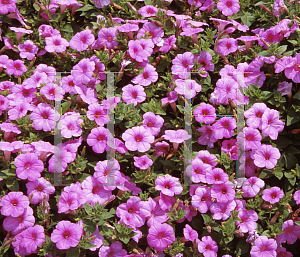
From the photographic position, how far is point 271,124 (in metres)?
2.87

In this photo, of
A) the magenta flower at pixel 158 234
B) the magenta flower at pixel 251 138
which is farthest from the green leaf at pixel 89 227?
the magenta flower at pixel 251 138

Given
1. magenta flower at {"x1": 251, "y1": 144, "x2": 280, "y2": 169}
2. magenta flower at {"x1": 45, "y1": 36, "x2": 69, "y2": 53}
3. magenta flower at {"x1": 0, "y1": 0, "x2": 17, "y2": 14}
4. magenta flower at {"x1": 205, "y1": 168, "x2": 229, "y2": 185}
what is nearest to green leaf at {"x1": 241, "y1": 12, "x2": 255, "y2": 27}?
magenta flower at {"x1": 251, "y1": 144, "x2": 280, "y2": 169}

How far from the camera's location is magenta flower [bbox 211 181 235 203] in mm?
2710

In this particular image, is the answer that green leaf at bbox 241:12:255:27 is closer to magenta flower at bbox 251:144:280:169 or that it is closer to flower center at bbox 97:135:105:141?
magenta flower at bbox 251:144:280:169

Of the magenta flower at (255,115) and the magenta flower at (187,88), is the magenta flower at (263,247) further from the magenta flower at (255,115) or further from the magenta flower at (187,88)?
the magenta flower at (187,88)

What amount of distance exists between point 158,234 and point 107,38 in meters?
1.81

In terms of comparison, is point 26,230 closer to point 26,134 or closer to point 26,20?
point 26,134

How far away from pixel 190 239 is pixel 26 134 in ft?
5.26

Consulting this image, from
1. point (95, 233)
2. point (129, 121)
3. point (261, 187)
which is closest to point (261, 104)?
point (261, 187)

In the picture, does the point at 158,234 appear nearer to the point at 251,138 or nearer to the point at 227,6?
the point at 251,138

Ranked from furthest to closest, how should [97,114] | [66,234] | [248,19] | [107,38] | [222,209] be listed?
[248,19], [107,38], [97,114], [222,209], [66,234]

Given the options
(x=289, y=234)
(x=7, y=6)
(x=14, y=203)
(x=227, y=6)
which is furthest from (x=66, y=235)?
(x=227, y=6)

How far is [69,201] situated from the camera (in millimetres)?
2672

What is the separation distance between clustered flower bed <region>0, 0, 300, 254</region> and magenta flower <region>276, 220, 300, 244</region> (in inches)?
0.4
